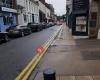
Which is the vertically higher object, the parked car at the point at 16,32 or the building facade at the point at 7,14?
the building facade at the point at 7,14

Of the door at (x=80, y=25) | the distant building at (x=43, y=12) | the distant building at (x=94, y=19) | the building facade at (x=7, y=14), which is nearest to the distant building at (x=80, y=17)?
the door at (x=80, y=25)

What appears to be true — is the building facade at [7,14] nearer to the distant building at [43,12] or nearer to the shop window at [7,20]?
the shop window at [7,20]

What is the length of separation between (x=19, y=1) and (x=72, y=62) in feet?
104

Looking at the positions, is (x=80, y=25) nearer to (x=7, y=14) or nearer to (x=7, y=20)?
(x=7, y=14)

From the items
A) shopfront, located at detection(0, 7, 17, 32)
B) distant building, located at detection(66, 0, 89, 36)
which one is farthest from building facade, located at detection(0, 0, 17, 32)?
distant building, located at detection(66, 0, 89, 36)

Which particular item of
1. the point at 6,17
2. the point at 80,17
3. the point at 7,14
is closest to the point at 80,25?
the point at 80,17

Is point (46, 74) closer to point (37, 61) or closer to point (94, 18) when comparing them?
point (37, 61)

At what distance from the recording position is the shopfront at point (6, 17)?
3200 cm

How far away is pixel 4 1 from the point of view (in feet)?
111

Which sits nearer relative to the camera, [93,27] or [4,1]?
[93,27]

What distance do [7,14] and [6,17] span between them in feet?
2.64

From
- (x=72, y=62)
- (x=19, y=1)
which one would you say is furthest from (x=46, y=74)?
(x=19, y=1)

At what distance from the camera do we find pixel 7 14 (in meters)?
34.8

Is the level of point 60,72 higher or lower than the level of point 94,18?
lower
